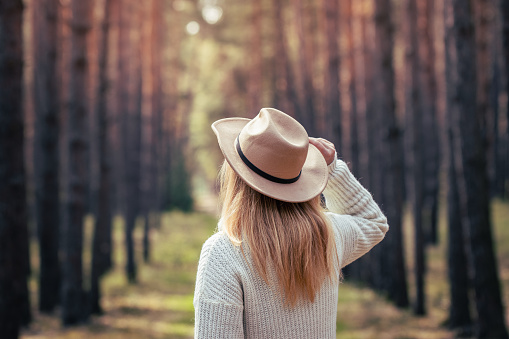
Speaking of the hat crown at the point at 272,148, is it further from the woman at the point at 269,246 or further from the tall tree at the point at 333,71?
the tall tree at the point at 333,71

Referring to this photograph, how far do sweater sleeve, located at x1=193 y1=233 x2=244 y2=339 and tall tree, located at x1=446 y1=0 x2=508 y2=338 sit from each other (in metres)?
5.68

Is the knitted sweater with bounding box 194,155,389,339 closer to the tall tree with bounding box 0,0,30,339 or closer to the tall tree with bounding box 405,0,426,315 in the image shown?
the tall tree with bounding box 0,0,30,339

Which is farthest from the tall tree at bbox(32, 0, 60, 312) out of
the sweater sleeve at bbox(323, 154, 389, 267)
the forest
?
the sweater sleeve at bbox(323, 154, 389, 267)

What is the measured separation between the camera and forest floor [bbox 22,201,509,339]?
29.4ft

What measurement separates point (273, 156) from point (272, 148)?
34mm

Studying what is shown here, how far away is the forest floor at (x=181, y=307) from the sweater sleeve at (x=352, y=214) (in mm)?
2466

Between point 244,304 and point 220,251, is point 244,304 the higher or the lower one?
the lower one

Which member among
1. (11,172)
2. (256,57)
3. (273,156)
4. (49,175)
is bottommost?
(49,175)

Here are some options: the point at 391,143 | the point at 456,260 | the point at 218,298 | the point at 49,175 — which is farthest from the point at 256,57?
the point at 218,298

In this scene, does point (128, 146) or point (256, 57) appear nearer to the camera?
point (128, 146)

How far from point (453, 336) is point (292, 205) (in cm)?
717

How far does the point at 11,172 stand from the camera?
17.7 feet

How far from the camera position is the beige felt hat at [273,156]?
7.57 ft

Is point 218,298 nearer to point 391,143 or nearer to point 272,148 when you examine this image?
point 272,148
